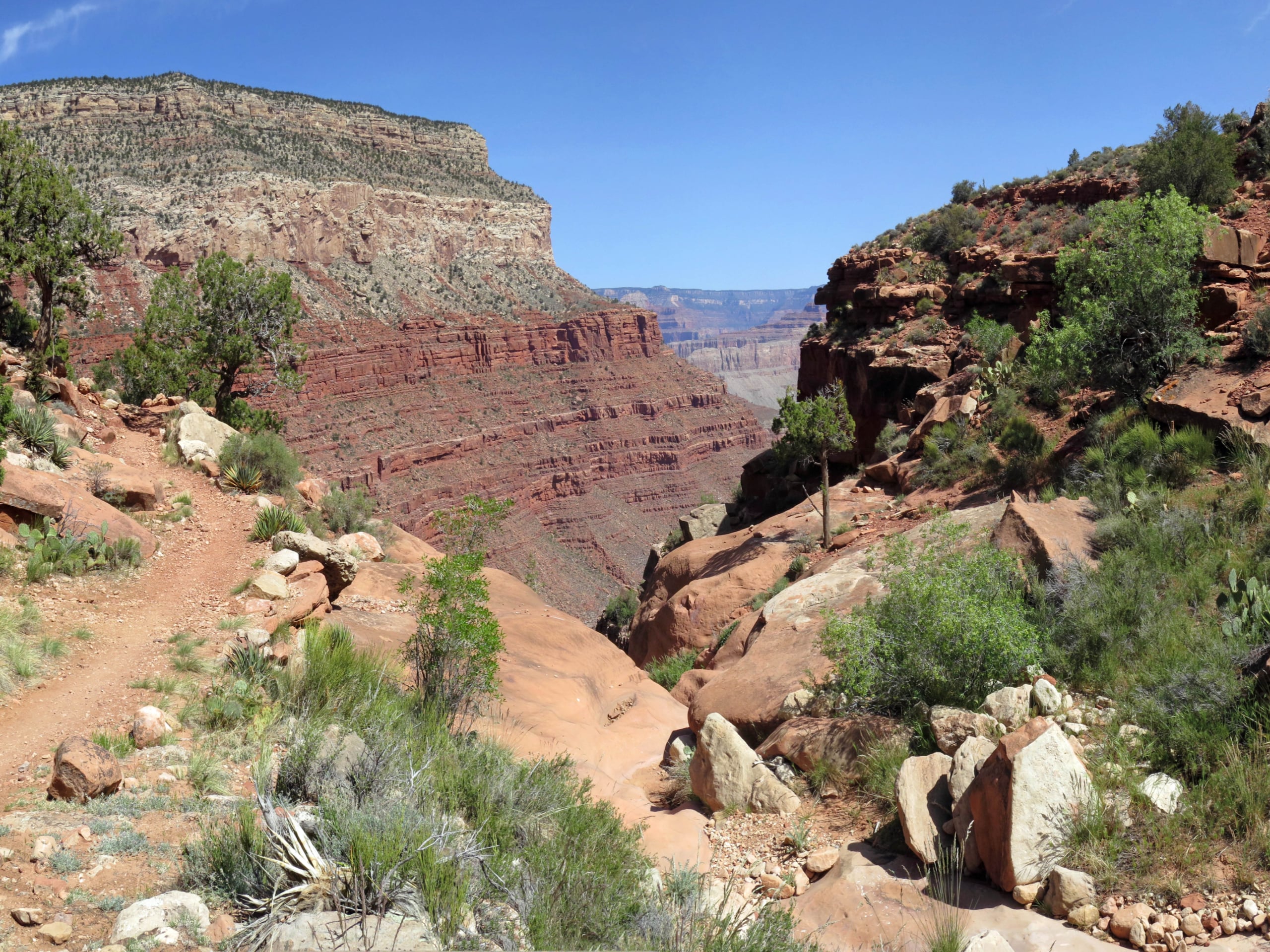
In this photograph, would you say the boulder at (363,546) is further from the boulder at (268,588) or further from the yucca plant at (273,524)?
the boulder at (268,588)

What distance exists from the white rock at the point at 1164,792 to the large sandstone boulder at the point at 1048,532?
3.52 meters

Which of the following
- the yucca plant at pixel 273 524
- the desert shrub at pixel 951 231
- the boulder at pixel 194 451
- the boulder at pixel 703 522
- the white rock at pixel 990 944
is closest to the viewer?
the white rock at pixel 990 944

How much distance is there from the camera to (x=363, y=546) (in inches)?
631

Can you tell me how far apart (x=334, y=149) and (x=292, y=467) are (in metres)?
95.3

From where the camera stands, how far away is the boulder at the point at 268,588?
1066 cm

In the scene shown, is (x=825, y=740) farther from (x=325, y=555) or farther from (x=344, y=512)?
(x=344, y=512)

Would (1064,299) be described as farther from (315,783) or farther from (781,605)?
(315,783)

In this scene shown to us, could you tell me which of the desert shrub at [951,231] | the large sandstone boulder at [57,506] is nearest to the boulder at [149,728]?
the large sandstone boulder at [57,506]

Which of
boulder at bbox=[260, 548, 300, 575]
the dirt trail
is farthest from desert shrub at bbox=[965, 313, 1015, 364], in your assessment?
the dirt trail

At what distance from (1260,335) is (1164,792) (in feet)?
31.5

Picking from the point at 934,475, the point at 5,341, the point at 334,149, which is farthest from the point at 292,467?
the point at 334,149

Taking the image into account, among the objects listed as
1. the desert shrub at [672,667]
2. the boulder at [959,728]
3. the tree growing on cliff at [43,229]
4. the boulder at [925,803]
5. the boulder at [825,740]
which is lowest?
the desert shrub at [672,667]

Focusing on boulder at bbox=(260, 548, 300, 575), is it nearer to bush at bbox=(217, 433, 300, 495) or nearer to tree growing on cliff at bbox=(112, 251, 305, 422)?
bush at bbox=(217, 433, 300, 495)

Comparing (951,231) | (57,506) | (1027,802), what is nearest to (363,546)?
(57,506)
